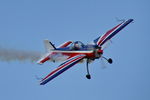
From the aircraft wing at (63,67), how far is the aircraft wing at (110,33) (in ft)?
16.1

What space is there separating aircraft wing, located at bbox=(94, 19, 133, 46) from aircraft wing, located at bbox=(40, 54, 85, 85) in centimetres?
491

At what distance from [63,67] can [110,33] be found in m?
11.2

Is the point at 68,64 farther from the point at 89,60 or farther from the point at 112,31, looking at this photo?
the point at 112,31

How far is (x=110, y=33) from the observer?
77750 millimetres

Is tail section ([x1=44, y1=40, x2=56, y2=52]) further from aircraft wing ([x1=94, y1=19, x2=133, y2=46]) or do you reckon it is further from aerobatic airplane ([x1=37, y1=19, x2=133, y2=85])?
aircraft wing ([x1=94, y1=19, x2=133, y2=46])

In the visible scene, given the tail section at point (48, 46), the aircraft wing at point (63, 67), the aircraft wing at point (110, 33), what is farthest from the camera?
the tail section at point (48, 46)

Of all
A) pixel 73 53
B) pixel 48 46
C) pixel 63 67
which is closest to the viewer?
pixel 63 67

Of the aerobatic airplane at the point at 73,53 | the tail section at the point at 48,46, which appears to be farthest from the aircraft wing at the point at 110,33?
the tail section at the point at 48,46

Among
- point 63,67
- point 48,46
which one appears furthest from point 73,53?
point 48,46

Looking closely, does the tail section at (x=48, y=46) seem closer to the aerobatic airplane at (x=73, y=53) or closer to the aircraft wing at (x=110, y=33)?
the aerobatic airplane at (x=73, y=53)

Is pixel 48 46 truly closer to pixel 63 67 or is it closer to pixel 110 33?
pixel 63 67

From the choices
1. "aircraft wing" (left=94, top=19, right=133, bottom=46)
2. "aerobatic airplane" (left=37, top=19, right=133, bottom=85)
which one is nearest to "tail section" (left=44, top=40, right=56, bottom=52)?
"aerobatic airplane" (left=37, top=19, right=133, bottom=85)

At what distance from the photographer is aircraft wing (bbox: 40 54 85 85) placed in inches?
2677

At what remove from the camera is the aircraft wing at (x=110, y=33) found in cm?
7434
